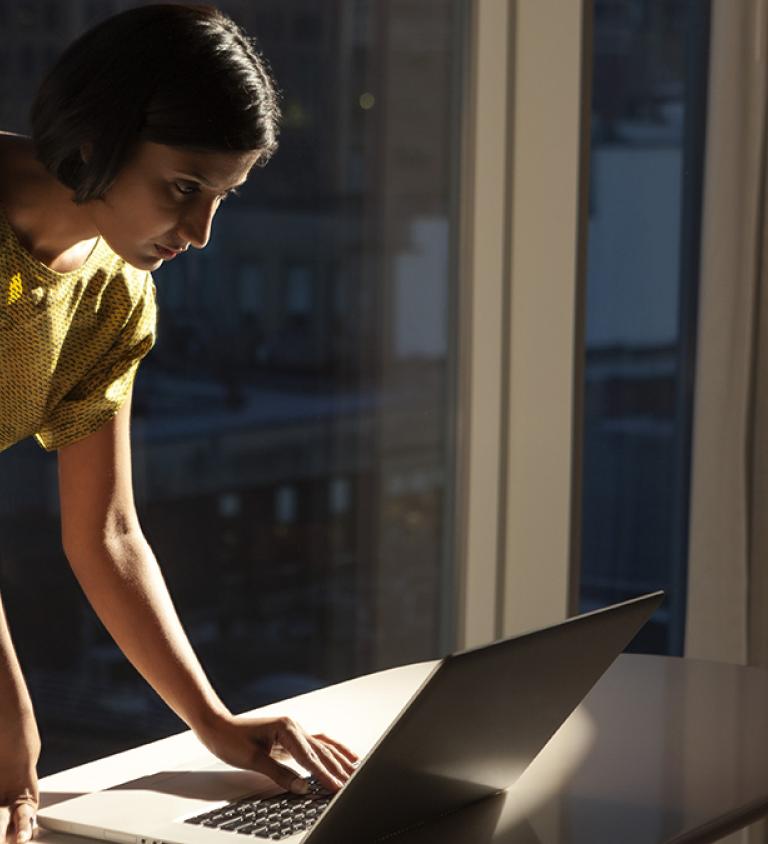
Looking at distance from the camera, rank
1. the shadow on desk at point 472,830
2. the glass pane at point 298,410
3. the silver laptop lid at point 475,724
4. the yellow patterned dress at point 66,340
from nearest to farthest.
Answer: the silver laptop lid at point 475,724, the shadow on desk at point 472,830, the yellow patterned dress at point 66,340, the glass pane at point 298,410

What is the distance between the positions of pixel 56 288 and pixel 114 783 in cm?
52

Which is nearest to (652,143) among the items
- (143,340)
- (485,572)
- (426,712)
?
(485,572)

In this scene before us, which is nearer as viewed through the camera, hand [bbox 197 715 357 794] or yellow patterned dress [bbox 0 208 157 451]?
hand [bbox 197 715 357 794]

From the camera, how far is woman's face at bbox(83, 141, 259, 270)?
126cm

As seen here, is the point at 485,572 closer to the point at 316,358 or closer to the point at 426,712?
the point at 316,358

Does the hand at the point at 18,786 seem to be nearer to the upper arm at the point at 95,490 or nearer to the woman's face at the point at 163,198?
the upper arm at the point at 95,490

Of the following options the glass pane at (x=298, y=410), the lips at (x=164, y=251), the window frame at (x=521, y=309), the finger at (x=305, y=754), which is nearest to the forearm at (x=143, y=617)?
the finger at (x=305, y=754)

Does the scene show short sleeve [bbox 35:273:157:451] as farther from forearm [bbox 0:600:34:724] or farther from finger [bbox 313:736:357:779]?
finger [bbox 313:736:357:779]

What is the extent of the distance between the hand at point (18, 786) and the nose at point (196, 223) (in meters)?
0.49

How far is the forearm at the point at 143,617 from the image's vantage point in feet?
4.73

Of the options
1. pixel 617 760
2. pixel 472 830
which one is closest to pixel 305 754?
pixel 472 830

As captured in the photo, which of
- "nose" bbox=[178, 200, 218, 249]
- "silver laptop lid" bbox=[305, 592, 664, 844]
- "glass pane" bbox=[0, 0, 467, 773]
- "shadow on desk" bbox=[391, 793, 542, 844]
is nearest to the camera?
"silver laptop lid" bbox=[305, 592, 664, 844]

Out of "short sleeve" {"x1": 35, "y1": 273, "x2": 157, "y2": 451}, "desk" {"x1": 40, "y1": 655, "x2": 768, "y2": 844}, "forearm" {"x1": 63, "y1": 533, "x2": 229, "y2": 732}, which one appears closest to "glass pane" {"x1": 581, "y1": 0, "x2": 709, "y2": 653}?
"desk" {"x1": 40, "y1": 655, "x2": 768, "y2": 844}

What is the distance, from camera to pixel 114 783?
52.6 inches
